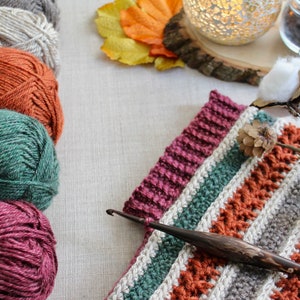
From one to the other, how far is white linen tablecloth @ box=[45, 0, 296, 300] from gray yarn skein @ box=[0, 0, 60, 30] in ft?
0.20

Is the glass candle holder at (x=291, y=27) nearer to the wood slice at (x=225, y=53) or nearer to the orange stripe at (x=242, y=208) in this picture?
the wood slice at (x=225, y=53)

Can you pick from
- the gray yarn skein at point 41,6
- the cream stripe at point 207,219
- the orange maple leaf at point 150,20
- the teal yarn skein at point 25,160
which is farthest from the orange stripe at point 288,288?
the gray yarn skein at point 41,6

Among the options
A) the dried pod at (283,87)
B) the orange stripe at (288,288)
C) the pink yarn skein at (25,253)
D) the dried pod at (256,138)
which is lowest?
the pink yarn skein at (25,253)

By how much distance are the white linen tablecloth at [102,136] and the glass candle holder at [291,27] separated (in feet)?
0.35

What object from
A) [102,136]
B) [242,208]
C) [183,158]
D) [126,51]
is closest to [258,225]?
[242,208]

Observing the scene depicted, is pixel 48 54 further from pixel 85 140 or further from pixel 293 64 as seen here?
pixel 293 64

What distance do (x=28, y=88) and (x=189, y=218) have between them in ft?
0.99

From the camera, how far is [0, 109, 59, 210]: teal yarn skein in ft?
2.33

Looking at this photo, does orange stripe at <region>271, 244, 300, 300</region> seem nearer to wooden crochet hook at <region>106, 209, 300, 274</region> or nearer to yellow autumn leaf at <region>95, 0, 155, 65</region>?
wooden crochet hook at <region>106, 209, 300, 274</region>

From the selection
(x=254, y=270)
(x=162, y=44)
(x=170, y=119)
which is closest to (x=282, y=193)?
(x=254, y=270)

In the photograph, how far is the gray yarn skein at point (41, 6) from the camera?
88 centimetres

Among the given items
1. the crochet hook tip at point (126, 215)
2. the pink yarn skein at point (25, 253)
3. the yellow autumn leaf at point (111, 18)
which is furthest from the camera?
the yellow autumn leaf at point (111, 18)

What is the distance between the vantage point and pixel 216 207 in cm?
77

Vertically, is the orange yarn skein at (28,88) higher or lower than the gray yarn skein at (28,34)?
lower
